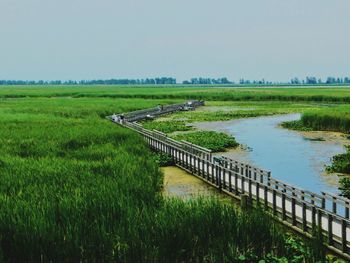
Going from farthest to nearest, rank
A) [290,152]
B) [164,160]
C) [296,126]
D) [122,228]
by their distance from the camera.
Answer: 1. [296,126]
2. [290,152]
3. [164,160]
4. [122,228]

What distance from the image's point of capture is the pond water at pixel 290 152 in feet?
72.3

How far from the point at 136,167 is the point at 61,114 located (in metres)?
35.1

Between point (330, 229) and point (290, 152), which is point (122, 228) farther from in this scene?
point (290, 152)

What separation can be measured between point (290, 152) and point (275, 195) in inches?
675

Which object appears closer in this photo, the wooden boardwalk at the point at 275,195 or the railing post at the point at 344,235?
the railing post at the point at 344,235

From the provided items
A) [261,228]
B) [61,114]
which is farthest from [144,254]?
[61,114]

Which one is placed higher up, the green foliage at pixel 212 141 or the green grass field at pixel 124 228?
the green grass field at pixel 124 228

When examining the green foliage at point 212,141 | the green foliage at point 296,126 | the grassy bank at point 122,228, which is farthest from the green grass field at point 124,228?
the green foliage at point 296,126

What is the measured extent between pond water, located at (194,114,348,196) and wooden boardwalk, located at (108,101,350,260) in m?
2.56


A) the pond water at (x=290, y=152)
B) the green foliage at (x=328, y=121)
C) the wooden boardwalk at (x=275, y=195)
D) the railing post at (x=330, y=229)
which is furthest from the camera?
the green foliage at (x=328, y=121)

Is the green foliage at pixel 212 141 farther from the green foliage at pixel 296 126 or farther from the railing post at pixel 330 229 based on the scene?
the railing post at pixel 330 229

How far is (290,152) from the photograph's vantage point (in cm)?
3056

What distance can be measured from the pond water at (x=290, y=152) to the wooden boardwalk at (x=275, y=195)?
256cm

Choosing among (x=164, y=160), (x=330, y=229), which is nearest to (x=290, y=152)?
(x=164, y=160)
